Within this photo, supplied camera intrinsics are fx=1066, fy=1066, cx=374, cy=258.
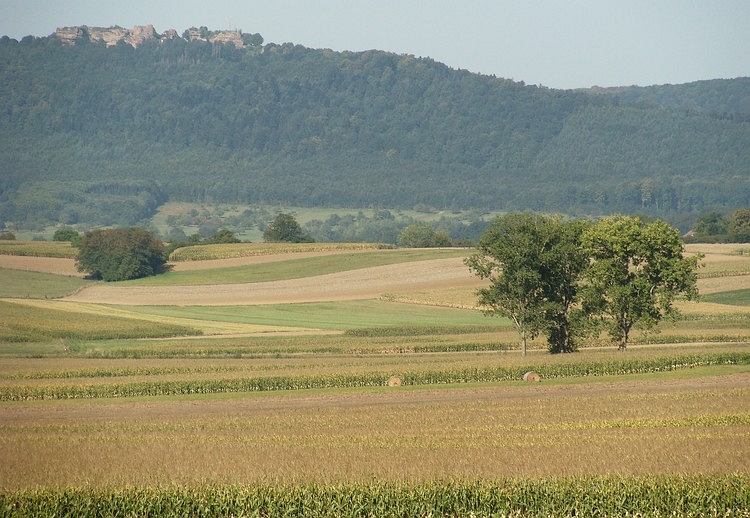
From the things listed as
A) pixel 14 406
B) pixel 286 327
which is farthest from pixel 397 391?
pixel 286 327

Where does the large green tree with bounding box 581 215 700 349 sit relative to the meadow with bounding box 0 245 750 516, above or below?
above

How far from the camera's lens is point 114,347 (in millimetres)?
70375

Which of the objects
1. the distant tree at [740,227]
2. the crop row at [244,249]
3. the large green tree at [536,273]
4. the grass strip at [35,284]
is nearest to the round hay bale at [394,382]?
the large green tree at [536,273]

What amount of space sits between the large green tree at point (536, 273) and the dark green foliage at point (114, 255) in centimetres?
6437

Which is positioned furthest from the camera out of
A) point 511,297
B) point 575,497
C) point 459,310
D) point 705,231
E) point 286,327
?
point 705,231

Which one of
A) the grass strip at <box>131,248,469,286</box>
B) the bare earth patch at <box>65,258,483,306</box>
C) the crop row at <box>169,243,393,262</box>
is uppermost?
the crop row at <box>169,243,393,262</box>

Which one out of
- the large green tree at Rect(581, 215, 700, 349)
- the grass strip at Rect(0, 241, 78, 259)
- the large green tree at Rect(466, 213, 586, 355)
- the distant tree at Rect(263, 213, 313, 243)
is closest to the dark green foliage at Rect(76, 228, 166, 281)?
the grass strip at Rect(0, 241, 78, 259)

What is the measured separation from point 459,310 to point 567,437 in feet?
216

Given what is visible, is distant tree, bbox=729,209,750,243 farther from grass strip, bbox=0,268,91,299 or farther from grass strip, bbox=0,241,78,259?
grass strip, bbox=0,268,91,299

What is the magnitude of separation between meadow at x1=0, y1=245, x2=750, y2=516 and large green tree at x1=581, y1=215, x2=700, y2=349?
11.4ft

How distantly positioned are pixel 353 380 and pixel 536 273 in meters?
17.9

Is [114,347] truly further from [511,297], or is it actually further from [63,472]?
[63,472]

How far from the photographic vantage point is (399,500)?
24.5m

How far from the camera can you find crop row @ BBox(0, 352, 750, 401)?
48.7 metres
